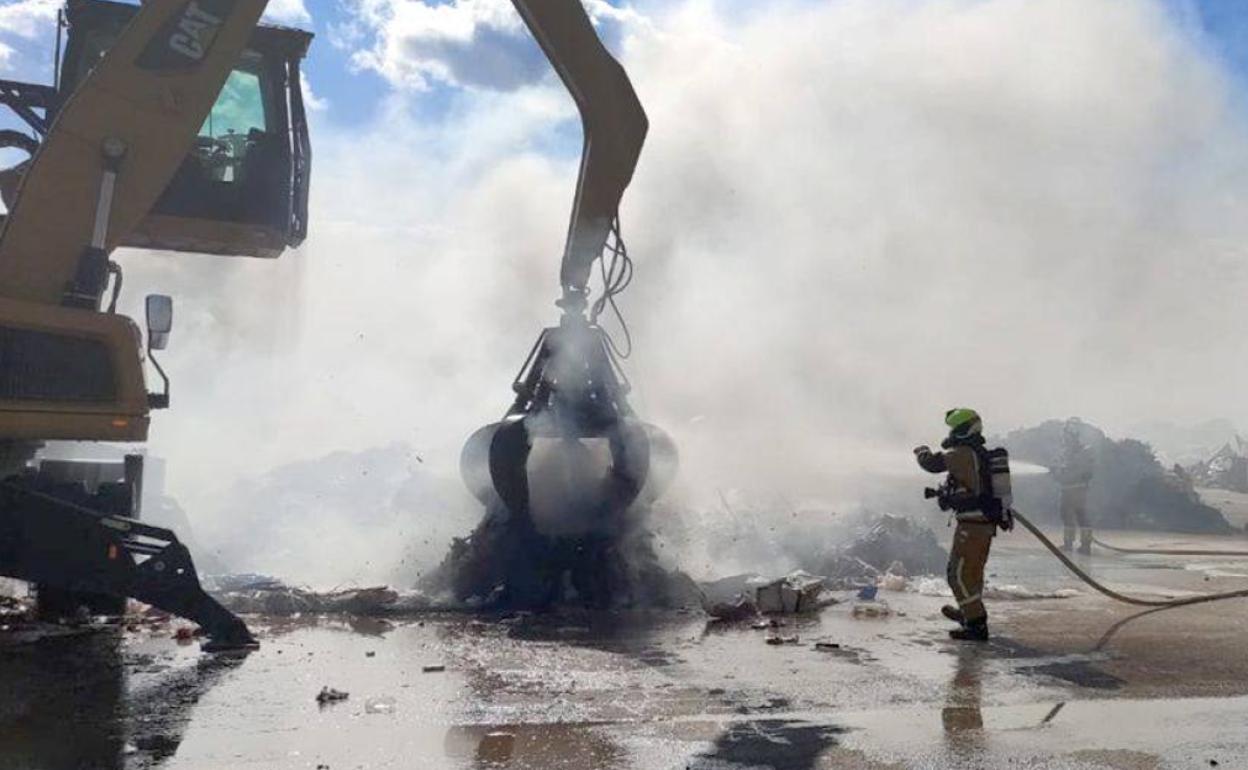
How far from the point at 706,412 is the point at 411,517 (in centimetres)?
596

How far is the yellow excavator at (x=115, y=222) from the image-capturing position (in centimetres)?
665

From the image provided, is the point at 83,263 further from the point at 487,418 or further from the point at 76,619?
the point at 487,418

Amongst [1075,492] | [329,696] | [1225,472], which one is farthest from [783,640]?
[1225,472]

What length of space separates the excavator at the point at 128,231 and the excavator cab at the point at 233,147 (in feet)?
0.04

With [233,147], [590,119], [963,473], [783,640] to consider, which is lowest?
[783,640]

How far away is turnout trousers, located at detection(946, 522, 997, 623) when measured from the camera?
8125 mm

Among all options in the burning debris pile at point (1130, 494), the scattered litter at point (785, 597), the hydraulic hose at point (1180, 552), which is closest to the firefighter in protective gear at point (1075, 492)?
the hydraulic hose at point (1180, 552)

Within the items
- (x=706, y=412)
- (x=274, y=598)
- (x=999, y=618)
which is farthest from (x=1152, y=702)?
(x=706, y=412)

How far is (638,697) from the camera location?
6.04 metres

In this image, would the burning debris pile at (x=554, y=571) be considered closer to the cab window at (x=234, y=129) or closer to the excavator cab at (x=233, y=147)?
the excavator cab at (x=233, y=147)

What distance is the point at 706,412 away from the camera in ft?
57.2

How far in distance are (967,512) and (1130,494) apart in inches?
530

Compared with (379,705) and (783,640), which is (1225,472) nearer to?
(783,640)

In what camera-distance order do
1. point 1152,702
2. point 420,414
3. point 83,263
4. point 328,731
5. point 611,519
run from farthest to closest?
A: point 420,414
point 611,519
point 83,263
point 1152,702
point 328,731
